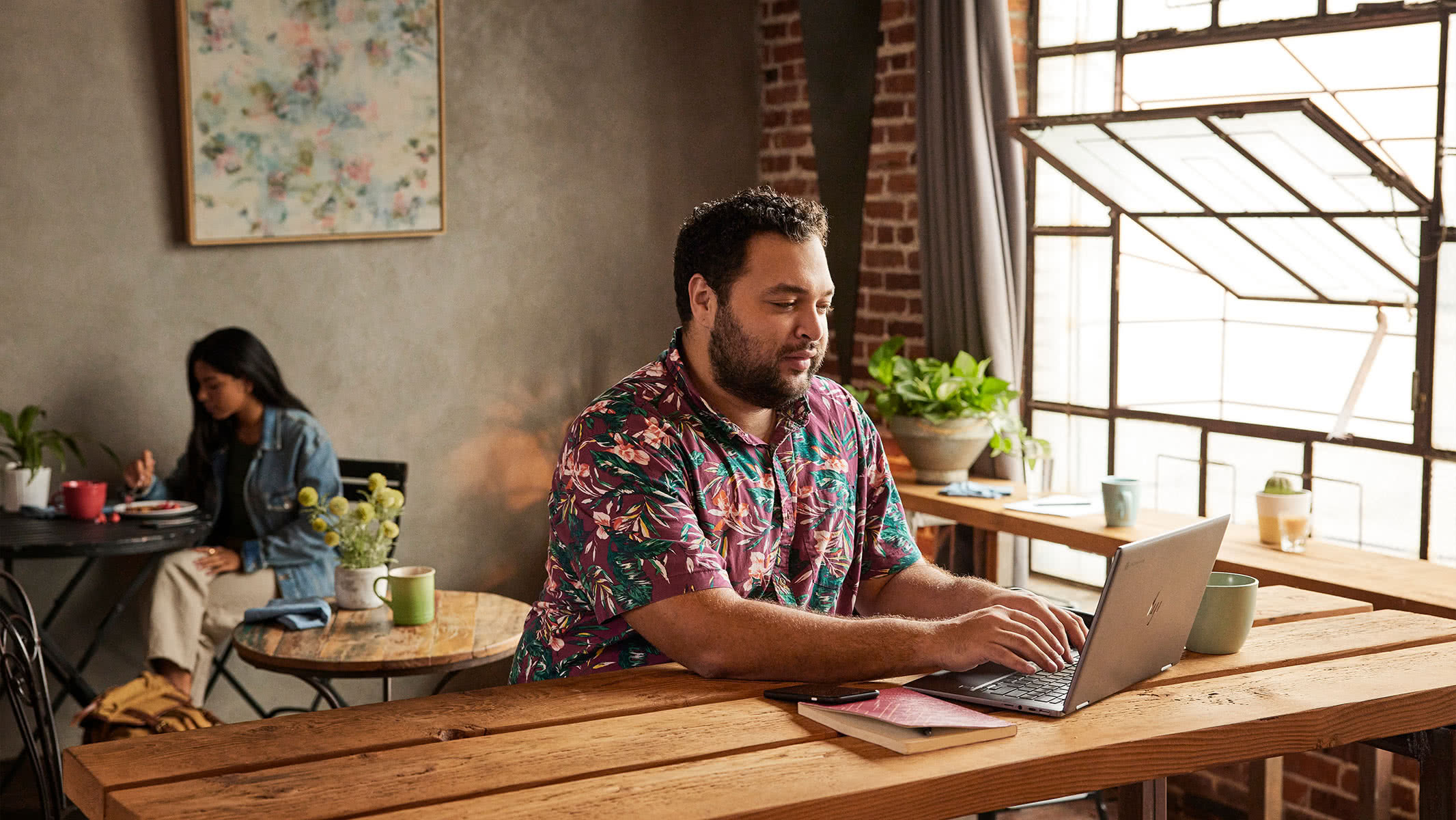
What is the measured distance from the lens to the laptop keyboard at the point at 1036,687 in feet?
5.80

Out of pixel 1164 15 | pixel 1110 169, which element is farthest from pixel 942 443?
pixel 1164 15

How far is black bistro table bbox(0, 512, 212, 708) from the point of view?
11.8 feet

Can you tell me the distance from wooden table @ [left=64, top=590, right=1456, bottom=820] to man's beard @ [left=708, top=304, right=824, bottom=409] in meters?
0.46

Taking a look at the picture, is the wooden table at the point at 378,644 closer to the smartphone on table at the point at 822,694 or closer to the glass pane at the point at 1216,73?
the smartphone on table at the point at 822,694

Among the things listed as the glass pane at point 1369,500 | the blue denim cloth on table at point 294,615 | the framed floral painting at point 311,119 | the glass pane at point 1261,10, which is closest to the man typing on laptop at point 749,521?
the blue denim cloth on table at point 294,615

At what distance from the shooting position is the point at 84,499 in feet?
12.6

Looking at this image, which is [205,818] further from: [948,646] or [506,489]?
[506,489]

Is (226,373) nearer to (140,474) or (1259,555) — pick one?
(140,474)

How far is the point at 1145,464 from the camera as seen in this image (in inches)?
164

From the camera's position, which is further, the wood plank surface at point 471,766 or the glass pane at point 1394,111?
the glass pane at point 1394,111

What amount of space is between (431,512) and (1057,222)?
2258 mm

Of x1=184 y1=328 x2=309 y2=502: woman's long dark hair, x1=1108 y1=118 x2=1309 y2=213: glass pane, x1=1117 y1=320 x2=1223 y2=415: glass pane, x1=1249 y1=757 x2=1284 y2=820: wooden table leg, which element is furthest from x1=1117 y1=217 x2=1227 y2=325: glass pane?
x1=184 y1=328 x2=309 y2=502: woman's long dark hair

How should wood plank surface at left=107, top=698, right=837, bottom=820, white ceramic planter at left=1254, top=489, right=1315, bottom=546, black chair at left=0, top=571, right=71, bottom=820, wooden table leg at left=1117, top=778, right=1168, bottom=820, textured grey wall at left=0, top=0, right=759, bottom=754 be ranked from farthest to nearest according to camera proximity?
textured grey wall at left=0, top=0, right=759, bottom=754 < white ceramic planter at left=1254, top=489, right=1315, bottom=546 < black chair at left=0, top=571, right=71, bottom=820 < wooden table leg at left=1117, top=778, right=1168, bottom=820 < wood plank surface at left=107, top=698, right=837, bottom=820

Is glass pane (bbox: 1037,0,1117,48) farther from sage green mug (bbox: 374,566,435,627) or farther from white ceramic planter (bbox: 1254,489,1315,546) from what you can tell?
sage green mug (bbox: 374,566,435,627)
